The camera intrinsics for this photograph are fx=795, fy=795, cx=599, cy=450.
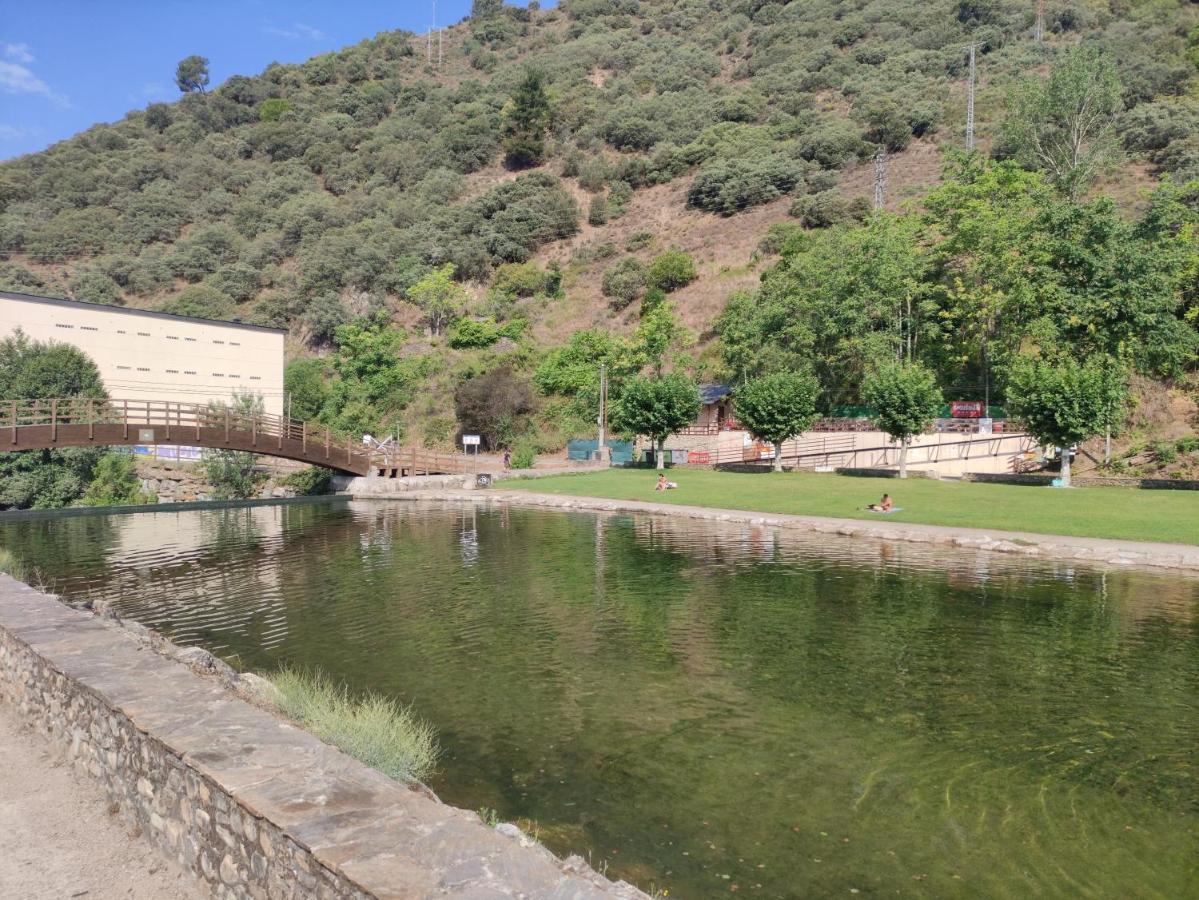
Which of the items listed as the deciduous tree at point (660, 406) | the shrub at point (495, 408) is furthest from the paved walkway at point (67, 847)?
the shrub at point (495, 408)

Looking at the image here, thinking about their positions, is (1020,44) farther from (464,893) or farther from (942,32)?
(464,893)

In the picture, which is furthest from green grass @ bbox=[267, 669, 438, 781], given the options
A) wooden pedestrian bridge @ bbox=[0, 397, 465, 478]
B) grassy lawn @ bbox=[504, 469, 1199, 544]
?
wooden pedestrian bridge @ bbox=[0, 397, 465, 478]

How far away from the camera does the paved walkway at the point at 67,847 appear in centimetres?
588

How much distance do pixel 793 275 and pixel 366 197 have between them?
71524 mm

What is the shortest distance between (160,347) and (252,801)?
6138 centimetres

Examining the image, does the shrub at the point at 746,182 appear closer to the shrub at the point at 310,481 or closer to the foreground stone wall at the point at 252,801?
the shrub at the point at 310,481

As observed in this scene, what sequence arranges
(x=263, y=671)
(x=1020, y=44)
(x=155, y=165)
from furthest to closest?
(x=155, y=165) < (x=1020, y=44) < (x=263, y=671)

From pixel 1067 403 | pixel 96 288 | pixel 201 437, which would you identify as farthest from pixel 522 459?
pixel 96 288

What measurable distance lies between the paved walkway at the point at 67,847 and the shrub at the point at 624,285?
7942 centimetres

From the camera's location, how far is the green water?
754cm

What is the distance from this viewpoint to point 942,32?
11619 centimetres

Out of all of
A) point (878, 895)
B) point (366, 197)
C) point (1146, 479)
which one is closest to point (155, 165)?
point (366, 197)

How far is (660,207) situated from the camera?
103 meters

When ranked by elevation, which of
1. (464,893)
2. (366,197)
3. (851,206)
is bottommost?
(464,893)
